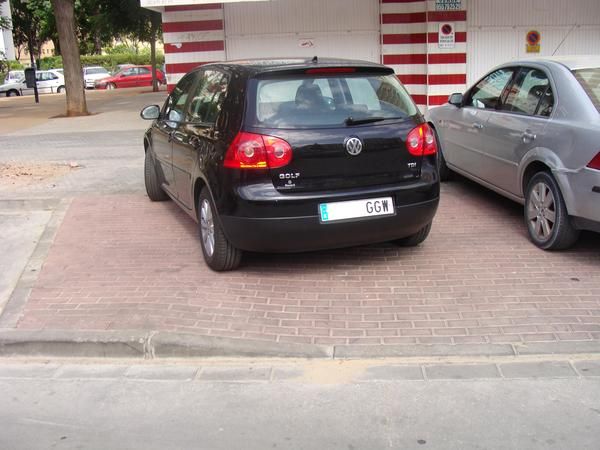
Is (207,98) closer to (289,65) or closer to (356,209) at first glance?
(289,65)

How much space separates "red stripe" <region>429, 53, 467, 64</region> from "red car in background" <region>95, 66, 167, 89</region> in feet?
89.1

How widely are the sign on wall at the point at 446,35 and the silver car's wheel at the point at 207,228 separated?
28.5ft

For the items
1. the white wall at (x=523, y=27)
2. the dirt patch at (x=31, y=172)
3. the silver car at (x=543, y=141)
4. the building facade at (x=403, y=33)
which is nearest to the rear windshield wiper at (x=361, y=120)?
the silver car at (x=543, y=141)

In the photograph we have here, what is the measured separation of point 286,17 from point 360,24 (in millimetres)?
1495

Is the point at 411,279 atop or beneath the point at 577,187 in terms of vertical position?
beneath

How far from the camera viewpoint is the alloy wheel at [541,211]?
5.39 metres

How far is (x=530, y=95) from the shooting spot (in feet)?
19.6

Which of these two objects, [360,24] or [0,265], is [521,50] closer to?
[360,24]

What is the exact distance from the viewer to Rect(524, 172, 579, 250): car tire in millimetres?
5254

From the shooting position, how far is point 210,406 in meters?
3.45

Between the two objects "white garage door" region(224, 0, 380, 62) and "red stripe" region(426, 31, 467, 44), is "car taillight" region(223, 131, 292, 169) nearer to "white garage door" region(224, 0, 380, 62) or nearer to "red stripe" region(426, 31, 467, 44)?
"white garage door" region(224, 0, 380, 62)

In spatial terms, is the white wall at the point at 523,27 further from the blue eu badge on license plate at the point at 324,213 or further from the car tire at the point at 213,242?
the blue eu badge on license plate at the point at 324,213

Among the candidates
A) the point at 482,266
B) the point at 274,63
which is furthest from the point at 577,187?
the point at 274,63

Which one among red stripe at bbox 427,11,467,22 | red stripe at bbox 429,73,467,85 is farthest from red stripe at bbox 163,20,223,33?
red stripe at bbox 429,73,467,85
